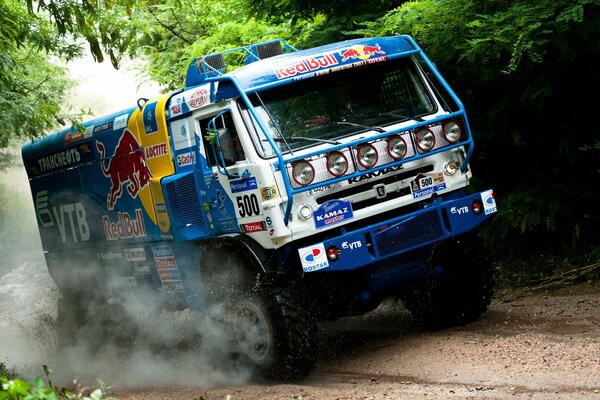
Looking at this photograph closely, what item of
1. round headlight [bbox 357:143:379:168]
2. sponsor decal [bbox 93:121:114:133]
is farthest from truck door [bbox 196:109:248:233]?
sponsor decal [bbox 93:121:114:133]

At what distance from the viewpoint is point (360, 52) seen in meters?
8.55

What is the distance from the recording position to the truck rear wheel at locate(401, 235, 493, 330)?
888 centimetres

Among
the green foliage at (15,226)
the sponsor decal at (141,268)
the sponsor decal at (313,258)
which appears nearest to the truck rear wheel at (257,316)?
the sponsor decal at (313,258)

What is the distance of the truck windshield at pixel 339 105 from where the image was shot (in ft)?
26.8

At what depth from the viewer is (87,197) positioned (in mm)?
11148

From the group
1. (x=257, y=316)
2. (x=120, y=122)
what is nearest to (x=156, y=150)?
(x=120, y=122)

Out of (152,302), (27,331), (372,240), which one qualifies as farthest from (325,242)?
(27,331)

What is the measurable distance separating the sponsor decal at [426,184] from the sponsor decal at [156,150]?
2642 mm

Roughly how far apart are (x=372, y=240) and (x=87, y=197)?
177 inches

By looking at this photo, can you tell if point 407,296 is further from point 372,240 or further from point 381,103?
point 381,103

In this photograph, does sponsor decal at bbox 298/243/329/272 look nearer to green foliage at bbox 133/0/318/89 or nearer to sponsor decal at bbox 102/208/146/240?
sponsor decal at bbox 102/208/146/240

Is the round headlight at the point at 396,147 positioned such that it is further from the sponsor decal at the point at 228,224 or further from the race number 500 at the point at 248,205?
the sponsor decal at the point at 228,224

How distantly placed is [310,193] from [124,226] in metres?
3.30

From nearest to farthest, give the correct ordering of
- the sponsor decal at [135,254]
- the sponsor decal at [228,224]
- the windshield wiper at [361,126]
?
1. the windshield wiper at [361,126]
2. the sponsor decal at [228,224]
3. the sponsor decal at [135,254]
